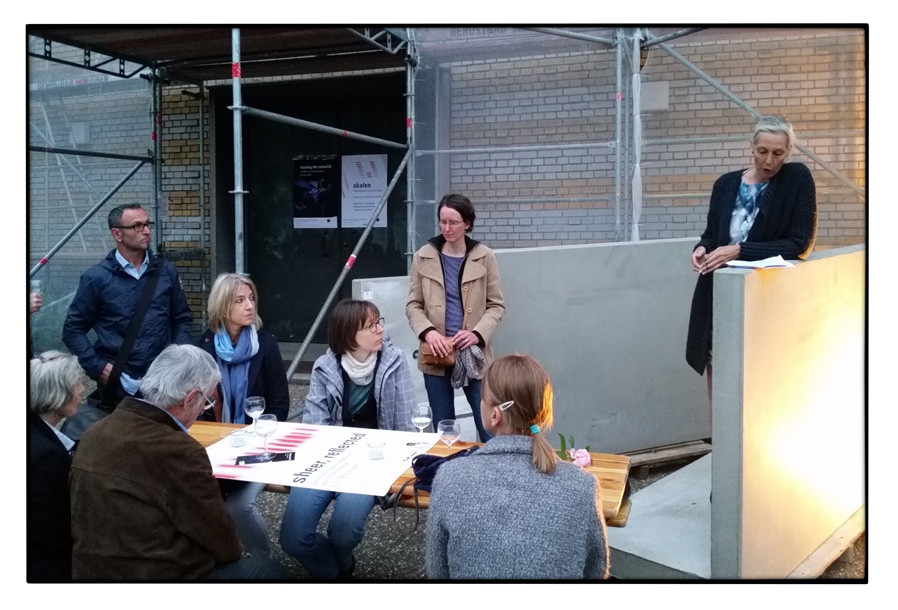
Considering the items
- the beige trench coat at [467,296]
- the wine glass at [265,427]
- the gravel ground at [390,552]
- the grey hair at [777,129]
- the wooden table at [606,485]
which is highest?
the grey hair at [777,129]

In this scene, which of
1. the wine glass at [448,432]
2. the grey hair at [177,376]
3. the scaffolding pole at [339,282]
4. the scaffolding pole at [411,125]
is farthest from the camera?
the scaffolding pole at [411,125]

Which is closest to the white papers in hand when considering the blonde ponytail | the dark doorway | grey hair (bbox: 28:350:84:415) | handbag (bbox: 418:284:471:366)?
the blonde ponytail

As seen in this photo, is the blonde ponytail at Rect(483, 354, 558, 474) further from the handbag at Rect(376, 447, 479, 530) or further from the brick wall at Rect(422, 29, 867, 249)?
the brick wall at Rect(422, 29, 867, 249)

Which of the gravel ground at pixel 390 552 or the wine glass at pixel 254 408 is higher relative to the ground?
the wine glass at pixel 254 408

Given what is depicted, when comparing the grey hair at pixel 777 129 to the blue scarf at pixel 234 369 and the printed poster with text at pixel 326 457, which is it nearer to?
the printed poster with text at pixel 326 457

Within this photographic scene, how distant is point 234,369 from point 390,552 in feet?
3.87

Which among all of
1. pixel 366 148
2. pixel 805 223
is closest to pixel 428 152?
pixel 366 148

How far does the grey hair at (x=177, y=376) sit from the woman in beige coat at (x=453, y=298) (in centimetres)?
168

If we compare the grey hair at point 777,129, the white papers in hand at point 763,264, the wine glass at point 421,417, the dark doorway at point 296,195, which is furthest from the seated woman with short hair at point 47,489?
the dark doorway at point 296,195

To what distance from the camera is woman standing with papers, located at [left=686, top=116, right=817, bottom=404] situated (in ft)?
10.9

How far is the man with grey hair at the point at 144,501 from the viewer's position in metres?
2.29

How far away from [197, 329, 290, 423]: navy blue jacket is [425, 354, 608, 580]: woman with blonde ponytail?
1.88 meters

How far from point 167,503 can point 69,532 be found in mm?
465

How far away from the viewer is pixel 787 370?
310 cm
